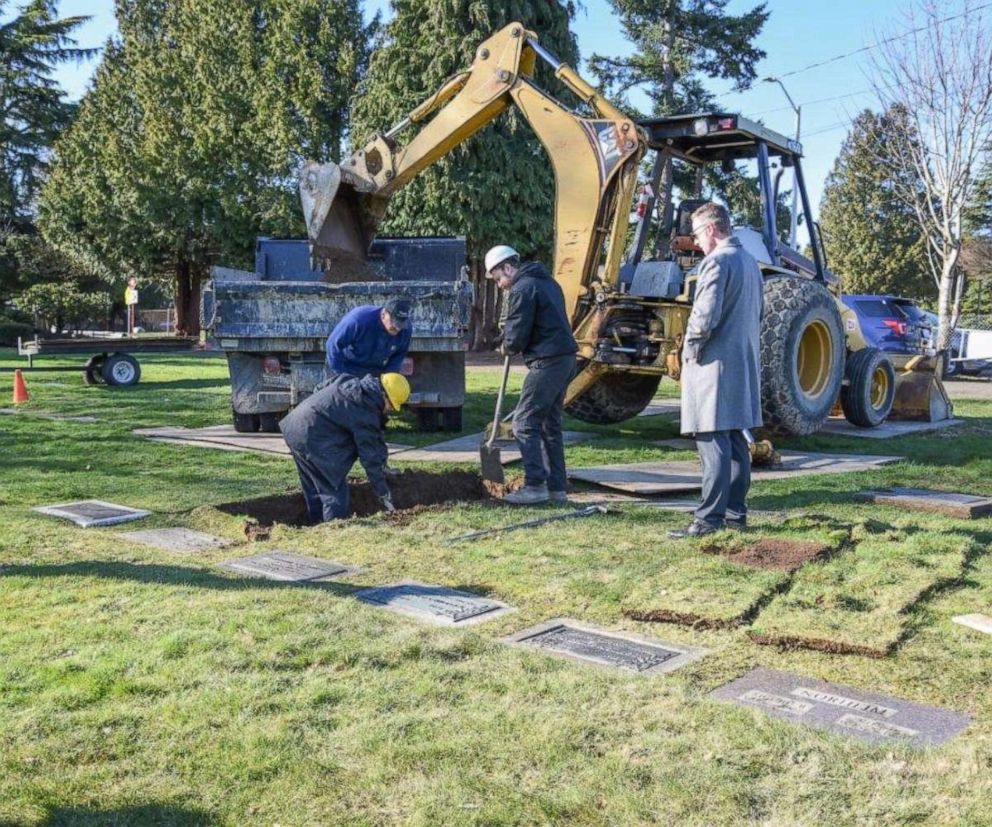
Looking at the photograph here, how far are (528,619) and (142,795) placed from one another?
6.47ft

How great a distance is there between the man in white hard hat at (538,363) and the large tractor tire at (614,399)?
3.75m

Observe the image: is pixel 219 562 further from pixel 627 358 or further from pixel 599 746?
pixel 627 358

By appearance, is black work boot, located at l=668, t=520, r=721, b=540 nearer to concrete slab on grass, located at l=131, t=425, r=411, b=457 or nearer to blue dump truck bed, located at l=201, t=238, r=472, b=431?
concrete slab on grass, located at l=131, t=425, r=411, b=457

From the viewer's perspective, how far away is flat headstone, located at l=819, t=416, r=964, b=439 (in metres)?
11.3

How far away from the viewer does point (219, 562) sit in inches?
214

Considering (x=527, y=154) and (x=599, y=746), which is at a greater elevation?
(x=527, y=154)

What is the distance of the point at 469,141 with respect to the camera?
26484 mm

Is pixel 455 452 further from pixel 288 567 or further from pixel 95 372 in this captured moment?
pixel 95 372

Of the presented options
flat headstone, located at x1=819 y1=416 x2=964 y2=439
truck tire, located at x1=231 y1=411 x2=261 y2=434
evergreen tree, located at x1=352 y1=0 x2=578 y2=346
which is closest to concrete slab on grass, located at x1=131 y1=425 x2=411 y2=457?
truck tire, located at x1=231 y1=411 x2=261 y2=434

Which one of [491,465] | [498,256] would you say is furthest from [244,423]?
[498,256]

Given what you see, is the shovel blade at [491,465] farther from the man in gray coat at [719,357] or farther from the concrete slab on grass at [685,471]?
the man in gray coat at [719,357]

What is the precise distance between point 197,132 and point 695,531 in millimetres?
33252

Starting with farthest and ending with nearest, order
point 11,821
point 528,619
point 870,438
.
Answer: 1. point 870,438
2. point 528,619
3. point 11,821

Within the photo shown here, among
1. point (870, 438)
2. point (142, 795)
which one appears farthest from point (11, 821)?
point (870, 438)
